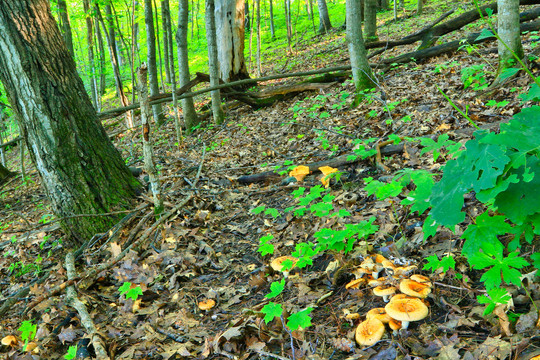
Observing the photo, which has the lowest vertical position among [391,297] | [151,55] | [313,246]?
[313,246]

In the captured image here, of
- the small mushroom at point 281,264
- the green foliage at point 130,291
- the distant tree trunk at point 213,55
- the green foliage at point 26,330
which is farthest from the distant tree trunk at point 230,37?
the green foliage at point 26,330

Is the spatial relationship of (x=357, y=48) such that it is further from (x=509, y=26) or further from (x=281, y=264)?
(x=281, y=264)

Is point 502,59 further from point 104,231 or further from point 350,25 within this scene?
point 104,231

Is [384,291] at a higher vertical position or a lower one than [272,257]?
higher

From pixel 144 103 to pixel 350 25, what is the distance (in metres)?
4.29

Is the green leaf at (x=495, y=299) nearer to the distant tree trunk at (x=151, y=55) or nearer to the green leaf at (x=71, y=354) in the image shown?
the green leaf at (x=71, y=354)

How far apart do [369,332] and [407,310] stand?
0.27 meters

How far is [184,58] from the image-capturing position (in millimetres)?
8773

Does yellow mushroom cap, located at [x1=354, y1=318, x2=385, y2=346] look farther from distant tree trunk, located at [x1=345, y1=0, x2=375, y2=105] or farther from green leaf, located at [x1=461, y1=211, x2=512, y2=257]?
distant tree trunk, located at [x1=345, y1=0, x2=375, y2=105]

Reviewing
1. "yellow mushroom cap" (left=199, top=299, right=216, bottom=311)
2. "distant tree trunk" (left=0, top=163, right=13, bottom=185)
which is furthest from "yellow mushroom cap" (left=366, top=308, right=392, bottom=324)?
"distant tree trunk" (left=0, top=163, right=13, bottom=185)

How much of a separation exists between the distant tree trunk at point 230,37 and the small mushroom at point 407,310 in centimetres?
982

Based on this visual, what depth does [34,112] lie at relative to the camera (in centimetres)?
396

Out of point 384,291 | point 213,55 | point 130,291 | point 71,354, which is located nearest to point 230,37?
point 213,55

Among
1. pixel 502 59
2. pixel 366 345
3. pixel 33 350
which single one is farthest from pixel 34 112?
pixel 502 59
